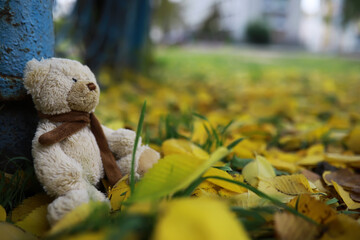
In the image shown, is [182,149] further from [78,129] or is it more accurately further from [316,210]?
[316,210]

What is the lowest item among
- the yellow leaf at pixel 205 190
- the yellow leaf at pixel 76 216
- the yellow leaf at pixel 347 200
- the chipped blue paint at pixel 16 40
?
the yellow leaf at pixel 347 200

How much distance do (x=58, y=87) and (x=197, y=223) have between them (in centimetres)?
57

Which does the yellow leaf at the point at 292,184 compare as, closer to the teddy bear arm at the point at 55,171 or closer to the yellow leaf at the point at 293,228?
the yellow leaf at the point at 293,228

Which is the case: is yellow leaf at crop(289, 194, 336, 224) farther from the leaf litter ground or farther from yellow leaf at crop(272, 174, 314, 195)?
yellow leaf at crop(272, 174, 314, 195)

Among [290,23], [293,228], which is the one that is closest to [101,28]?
[293,228]

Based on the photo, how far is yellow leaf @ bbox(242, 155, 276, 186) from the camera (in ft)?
3.29

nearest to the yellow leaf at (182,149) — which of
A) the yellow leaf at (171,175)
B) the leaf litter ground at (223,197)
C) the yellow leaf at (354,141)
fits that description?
the leaf litter ground at (223,197)

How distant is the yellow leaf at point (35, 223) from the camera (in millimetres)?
724

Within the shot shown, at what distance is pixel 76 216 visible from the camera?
632 millimetres

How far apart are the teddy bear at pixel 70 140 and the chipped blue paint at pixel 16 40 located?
0.08m

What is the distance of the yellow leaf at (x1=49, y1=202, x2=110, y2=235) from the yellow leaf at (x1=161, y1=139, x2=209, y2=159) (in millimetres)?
521

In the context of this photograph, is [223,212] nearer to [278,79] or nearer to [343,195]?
[343,195]

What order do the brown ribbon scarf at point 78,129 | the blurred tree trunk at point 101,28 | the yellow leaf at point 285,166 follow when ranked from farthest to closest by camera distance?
the blurred tree trunk at point 101,28 → the yellow leaf at point 285,166 → the brown ribbon scarf at point 78,129

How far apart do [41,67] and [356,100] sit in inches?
125
